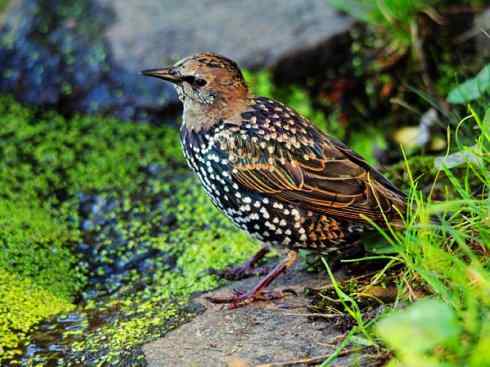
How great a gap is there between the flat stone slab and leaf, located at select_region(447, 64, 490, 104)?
4.24 feet

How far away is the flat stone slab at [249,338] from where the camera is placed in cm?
343

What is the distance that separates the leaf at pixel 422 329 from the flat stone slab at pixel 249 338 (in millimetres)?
696

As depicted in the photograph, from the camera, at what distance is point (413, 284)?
3617mm

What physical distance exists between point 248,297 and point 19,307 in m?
1.13

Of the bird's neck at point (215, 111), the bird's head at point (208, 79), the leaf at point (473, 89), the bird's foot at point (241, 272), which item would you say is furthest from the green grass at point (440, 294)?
the bird's head at point (208, 79)

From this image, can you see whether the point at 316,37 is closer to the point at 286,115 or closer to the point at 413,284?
the point at 286,115

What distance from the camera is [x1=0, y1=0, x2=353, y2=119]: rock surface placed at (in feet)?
20.9

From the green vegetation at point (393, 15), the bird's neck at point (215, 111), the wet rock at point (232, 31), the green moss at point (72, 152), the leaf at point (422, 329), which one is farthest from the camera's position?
the wet rock at point (232, 31)

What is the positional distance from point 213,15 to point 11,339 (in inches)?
141

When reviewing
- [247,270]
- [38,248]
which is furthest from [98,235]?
[247,270]

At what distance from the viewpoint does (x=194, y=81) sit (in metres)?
4.46

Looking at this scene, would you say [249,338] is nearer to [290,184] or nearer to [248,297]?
[248,297]

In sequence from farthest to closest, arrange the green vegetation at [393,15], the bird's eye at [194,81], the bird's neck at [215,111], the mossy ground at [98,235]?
the green vegetation at [393,15] → the bird's eye at [194,81] → the bird's neck at [215,111] → the mossy ground at [98,235]

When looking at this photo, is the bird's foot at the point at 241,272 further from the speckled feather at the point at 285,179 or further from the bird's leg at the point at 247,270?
the speckled feather at the point at 285,179
